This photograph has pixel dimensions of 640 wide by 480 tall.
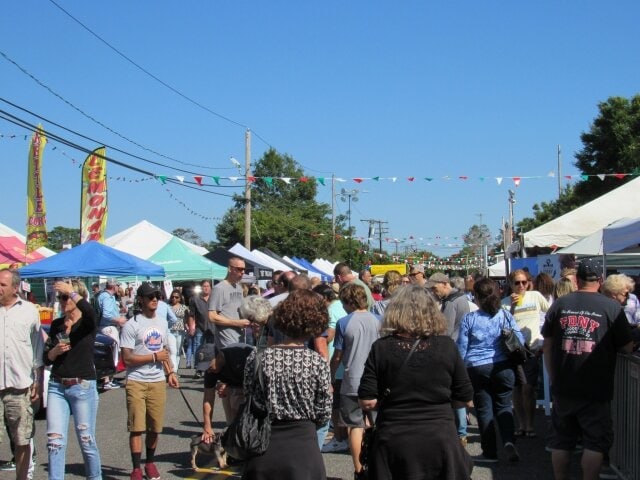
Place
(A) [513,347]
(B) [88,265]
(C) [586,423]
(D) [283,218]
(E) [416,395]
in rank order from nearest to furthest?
(E) [416,395] → (C) [586,423] → (A) [513,347] → (B) [88,265] → (D) [283,218]

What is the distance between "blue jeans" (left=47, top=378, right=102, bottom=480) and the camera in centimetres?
605

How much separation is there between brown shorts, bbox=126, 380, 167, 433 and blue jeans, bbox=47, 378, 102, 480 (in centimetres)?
48

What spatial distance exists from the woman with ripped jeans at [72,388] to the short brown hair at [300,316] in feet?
8.11

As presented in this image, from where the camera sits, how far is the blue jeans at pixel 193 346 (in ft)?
53.5

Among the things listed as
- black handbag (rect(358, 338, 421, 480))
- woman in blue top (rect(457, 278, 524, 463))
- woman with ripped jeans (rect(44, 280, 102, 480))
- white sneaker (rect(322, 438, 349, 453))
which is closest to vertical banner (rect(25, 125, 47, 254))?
white sneaker (rect(322, 438, 349, 453))

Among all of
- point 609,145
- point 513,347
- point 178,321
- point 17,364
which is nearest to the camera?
point 17,364

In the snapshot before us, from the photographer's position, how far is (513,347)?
24.0 feet

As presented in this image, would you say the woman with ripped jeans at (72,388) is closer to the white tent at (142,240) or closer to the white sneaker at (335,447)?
the white sneaker at (335,447)

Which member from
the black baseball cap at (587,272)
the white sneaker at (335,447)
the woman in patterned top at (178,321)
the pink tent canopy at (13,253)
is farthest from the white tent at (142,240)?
the black baseball cap at (587,272)

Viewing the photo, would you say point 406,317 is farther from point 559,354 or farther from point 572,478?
→ point 572,478

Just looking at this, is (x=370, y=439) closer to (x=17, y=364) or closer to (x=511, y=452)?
(x=17, y=364)

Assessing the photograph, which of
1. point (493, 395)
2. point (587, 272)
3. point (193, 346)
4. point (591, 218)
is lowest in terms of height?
point (193, 346)

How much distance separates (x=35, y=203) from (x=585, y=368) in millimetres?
17479


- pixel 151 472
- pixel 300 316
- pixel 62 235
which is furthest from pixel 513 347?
pixel 62 235
